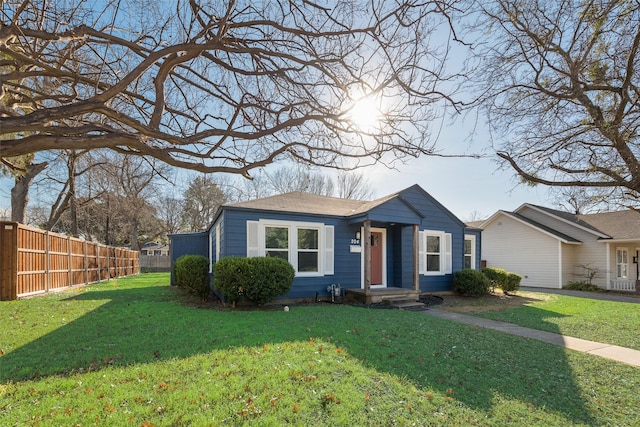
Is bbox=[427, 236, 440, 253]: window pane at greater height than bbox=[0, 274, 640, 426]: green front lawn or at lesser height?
greater

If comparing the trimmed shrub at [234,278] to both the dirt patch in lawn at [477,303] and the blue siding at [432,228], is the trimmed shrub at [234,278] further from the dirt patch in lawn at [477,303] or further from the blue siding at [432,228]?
the blue siding at [432,228]

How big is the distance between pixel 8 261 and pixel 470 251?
1571 cm

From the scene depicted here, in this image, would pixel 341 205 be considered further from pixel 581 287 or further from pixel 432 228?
pixel 581 287

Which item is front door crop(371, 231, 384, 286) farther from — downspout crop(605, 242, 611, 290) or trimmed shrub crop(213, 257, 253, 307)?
downspout crop(605, 242, 611, 290)

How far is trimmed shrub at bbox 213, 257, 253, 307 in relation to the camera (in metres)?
8.70

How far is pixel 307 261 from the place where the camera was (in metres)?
10.8

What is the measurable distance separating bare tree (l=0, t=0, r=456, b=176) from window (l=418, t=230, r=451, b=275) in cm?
873

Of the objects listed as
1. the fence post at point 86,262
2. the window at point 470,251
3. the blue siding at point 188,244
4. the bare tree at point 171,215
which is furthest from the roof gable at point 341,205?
the bare tree at point 171,215

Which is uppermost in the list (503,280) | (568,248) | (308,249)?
(308,249)

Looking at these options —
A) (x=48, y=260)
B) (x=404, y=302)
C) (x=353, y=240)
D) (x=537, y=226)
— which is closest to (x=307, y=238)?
(x=353, y=240)

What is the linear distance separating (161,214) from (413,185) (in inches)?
1242

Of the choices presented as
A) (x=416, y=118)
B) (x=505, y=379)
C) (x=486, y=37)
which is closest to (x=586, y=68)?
(x=486, y=37)

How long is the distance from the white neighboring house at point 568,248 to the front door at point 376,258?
39.4 feet

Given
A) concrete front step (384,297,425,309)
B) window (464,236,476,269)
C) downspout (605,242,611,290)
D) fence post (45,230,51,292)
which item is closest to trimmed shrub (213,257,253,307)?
concrete front step (384,297,425,309)
